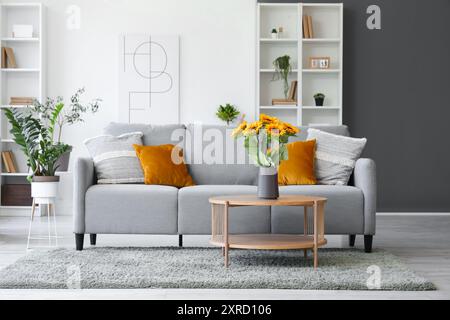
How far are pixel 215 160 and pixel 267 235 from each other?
1.06 metres

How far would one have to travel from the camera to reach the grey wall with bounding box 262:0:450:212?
8.05m

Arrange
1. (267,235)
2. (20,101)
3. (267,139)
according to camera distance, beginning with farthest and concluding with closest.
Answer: (20,101)
(267,235)
(267,139)

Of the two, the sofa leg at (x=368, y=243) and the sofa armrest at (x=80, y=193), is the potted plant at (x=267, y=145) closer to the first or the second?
the sofa leg at (x=368, y=243)

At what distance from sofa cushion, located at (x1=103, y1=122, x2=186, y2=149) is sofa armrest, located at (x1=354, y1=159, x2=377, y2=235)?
148cm

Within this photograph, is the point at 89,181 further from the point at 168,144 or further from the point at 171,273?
the point at 171,273

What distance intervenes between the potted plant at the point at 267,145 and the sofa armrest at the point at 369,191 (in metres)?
0.76

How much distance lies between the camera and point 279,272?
4.24 meters

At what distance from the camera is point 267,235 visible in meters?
4.84

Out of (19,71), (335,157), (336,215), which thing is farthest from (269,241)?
(19,71)

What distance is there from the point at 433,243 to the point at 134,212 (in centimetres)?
243

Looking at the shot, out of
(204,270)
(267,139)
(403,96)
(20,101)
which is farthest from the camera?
(403,96)

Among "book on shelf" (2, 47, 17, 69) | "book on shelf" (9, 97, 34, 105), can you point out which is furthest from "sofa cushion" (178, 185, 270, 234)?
"book on shelf" (2, 47, 17, 69)

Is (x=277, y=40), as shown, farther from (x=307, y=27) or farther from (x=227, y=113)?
(x=227, y=113)

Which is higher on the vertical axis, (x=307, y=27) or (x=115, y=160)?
(x=307, y=27)
